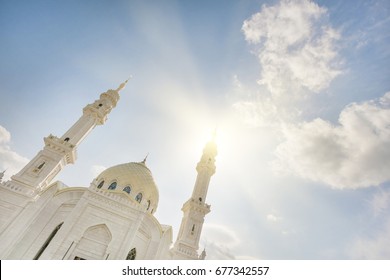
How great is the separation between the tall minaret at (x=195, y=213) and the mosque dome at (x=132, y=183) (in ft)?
14.6

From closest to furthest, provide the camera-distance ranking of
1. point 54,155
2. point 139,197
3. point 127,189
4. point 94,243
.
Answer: point 94,243 → point 54,155 → point 127,189 → point 139,197

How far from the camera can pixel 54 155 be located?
23.8 m

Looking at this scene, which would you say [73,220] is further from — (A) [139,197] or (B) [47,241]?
(A) [139,197]

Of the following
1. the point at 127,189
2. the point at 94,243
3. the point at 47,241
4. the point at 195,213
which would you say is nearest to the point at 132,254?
the point at 94,243

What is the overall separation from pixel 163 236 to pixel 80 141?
13541 mm

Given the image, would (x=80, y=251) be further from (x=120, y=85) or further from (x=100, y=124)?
(x=120, y=85)

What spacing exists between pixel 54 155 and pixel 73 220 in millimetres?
7458

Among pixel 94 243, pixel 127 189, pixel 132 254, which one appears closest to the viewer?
pixel 94 243

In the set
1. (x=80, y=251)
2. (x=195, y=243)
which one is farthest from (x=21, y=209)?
(x=195, y=243)

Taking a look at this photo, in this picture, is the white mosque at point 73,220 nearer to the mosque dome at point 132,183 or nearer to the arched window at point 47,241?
the arched window at point 47,241

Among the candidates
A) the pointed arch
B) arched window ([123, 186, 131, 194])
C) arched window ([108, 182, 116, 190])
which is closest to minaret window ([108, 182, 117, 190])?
A: arched window ([108, 182, 116, 190])

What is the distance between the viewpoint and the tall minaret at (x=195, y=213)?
25.1 m
